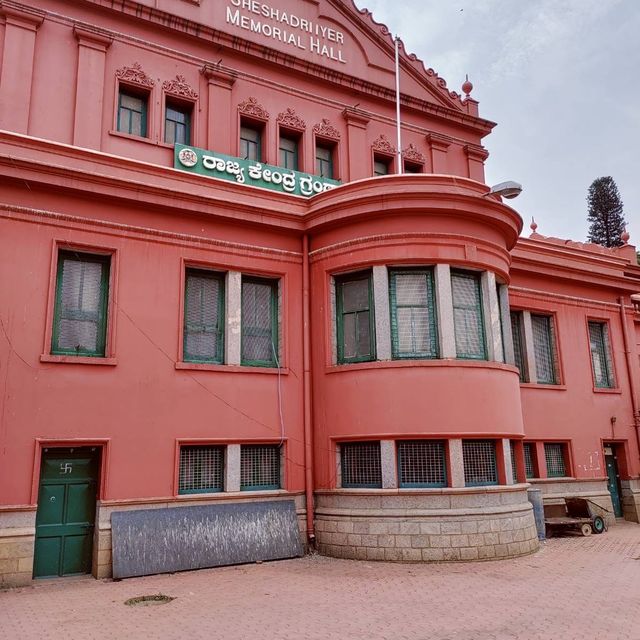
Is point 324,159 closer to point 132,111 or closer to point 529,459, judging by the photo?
point 132,111

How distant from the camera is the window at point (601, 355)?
19453 mm

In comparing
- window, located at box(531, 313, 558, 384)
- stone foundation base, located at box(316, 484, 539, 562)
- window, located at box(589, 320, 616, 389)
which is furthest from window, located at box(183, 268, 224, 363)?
window, located at box(589, 320, 616, 389)

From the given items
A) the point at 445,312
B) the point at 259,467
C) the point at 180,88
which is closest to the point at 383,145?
the point at 180,88

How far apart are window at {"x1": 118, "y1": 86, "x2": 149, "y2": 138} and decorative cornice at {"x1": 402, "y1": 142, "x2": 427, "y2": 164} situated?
26.1ft

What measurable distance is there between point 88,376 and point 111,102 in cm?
717

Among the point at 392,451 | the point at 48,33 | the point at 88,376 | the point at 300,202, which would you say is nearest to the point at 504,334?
the point at 392,451

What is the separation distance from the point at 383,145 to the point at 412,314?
803 centimetres

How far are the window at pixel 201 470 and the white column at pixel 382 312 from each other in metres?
3.87

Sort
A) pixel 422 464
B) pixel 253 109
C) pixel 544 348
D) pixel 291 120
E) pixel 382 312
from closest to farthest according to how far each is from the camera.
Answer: pixel 422 464
pixel 382 312
pixel 253 109
pixel 291 120
pixel 544 348

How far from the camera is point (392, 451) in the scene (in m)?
12.7

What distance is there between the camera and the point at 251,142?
57.5 feet

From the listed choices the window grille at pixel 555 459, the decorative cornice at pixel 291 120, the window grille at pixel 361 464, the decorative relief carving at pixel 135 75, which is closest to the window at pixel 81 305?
the window grille at pixel 361 464

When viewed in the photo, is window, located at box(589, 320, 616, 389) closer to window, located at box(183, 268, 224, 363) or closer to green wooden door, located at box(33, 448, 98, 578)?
window, located at box(183, 268, 224, 363)

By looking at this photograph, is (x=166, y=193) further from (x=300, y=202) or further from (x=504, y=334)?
(x=504, y=334)
